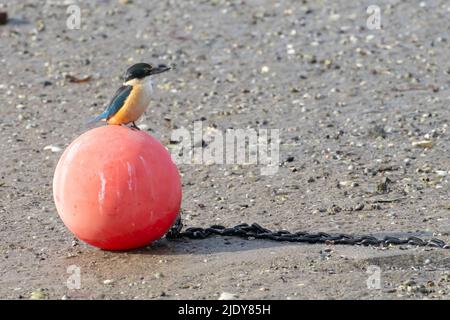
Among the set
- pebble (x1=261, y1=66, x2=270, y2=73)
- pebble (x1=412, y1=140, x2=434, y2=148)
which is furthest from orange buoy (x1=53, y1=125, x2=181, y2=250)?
pebble (x1=261, y1=66, x2=270, y2=73)

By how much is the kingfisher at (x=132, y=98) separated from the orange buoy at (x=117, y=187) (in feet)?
0.89

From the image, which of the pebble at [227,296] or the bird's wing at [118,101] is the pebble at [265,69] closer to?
the bird's wing at [118,101]

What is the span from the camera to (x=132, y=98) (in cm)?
757

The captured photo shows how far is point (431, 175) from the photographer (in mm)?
9461

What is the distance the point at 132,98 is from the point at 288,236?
1.42m

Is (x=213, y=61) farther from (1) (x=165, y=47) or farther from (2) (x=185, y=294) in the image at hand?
(2) (x=185, y=294)

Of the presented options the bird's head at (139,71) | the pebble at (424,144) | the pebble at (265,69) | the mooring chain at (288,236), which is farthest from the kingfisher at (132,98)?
the pebble at (265,69)

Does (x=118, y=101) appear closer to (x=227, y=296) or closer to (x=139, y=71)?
(x=139, y=71)

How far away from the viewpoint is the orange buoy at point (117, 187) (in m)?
7.11

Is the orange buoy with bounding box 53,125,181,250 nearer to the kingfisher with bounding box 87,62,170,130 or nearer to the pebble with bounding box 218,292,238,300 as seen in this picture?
the kingfisher with bounding box 87,62,170,130

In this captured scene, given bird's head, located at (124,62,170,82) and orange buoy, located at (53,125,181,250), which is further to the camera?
bird's head, located at (124,62,170,82)

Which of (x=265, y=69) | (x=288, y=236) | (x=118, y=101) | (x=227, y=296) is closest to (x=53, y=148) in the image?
(x=118, y=101)

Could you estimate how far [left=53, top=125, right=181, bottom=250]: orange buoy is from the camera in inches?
280

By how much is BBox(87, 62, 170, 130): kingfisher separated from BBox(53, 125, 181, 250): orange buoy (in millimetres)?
271
